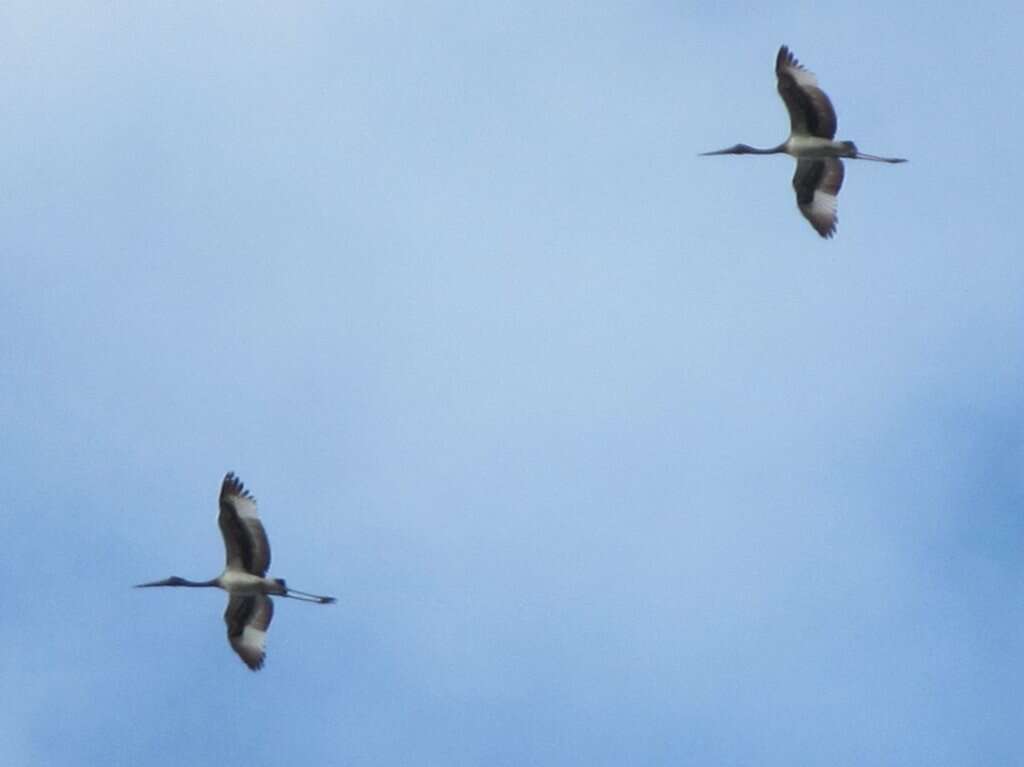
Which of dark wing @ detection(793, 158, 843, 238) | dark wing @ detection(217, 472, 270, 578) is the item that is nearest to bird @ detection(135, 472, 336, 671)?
→ dark wing @ detection(217, 472, 270, 578)

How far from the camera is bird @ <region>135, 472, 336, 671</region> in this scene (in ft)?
142

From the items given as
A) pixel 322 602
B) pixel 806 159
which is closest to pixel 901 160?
pixel 806 159

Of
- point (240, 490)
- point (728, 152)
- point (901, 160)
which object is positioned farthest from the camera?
point (728, 152)

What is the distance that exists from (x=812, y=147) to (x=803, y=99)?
1.08 m

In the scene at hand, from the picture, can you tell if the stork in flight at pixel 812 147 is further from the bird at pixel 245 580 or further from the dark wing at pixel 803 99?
the bird at pixel 245 580

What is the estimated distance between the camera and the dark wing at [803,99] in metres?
44.8

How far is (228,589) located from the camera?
145 feet

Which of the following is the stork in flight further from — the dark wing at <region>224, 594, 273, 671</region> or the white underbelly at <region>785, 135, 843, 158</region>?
the dark wing at <region>224, 594, 273, 671</region>

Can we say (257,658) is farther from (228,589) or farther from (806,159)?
(806,159)

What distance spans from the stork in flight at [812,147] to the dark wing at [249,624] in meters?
12.0

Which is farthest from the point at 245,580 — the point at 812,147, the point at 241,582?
the point at 812,147

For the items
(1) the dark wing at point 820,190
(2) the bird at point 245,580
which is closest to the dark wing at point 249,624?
(2) the bird at point 245,580

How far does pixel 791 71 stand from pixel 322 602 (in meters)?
12.1

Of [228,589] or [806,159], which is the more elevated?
[806,159]
